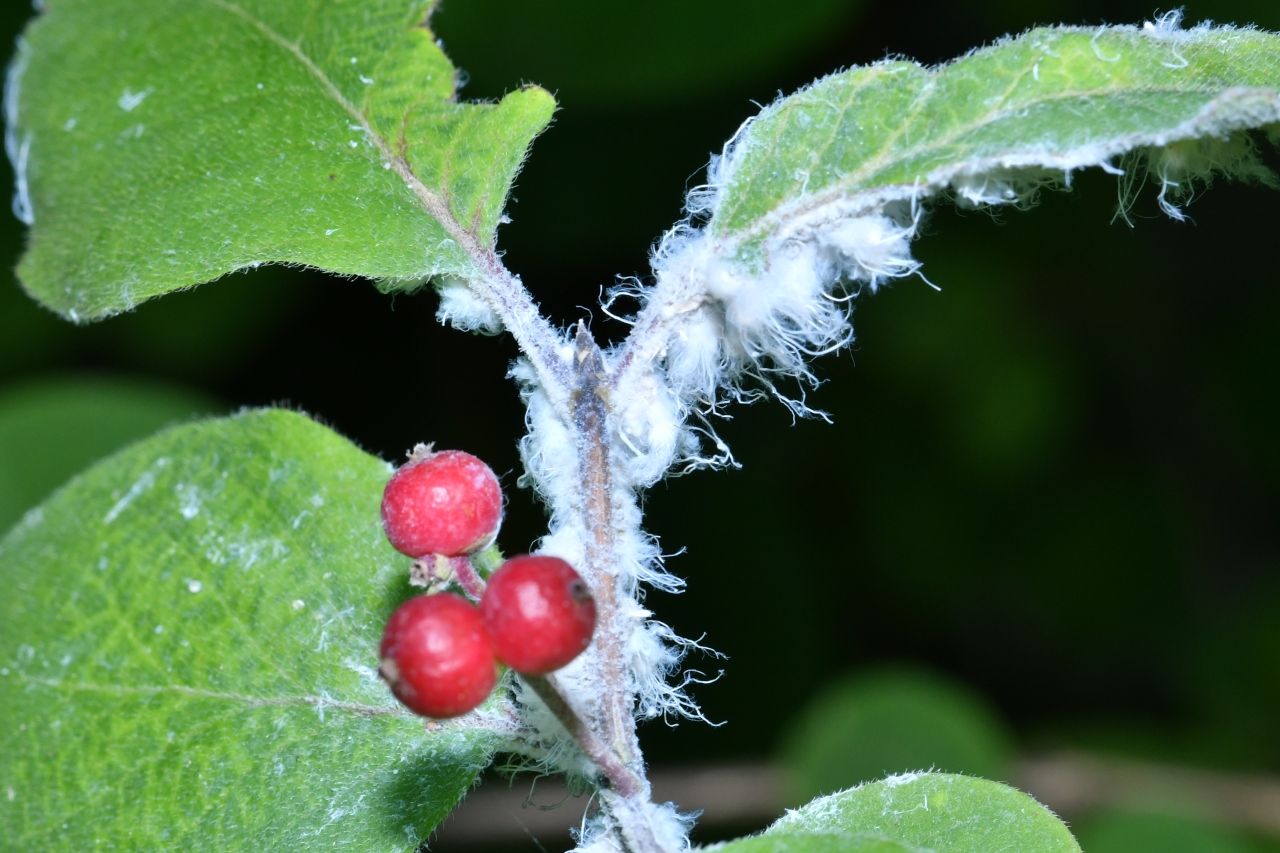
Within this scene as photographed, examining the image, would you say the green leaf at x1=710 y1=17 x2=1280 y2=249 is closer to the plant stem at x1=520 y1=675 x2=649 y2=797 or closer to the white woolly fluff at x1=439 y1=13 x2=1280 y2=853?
the white woolly fluff at x1=439 y1=13 x2=1280 y2=853

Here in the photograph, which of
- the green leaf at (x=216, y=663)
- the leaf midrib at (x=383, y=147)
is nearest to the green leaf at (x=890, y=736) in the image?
the green leaf at (x=216, y=663)

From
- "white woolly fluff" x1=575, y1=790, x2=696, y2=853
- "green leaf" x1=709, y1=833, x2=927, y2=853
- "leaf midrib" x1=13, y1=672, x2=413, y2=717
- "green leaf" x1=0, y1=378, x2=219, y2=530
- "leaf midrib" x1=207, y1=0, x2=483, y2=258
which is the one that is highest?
"green leaf" x1=0, y1=378, x2=219, y2=530

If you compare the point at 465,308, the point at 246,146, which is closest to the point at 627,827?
the point at 465,308

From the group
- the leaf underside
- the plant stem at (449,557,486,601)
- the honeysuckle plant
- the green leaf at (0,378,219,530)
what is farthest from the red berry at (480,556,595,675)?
the green leaf at (0,378,219,530)

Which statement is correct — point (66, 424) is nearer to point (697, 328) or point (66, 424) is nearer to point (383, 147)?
point (383, 147)

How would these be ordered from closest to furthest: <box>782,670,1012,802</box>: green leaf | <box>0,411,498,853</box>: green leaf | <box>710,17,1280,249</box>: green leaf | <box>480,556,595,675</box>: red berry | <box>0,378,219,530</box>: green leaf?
1. <box>480,556,595,675</box>: red berry
2. <box>710,17,1280,249</box>: green leaf
3. <box>0,411,498,853</box>: green leaf
4. <box>0,378,219,530</box>: green leaf
5. <box>782,670,1012,802</box>: green leaf

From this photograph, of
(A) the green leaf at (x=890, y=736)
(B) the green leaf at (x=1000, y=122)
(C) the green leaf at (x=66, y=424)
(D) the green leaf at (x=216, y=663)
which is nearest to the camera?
(B) the green leaf at (x=1000, y=122)

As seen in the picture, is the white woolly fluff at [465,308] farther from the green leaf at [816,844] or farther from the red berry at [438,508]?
the green leaf at [816,844]
